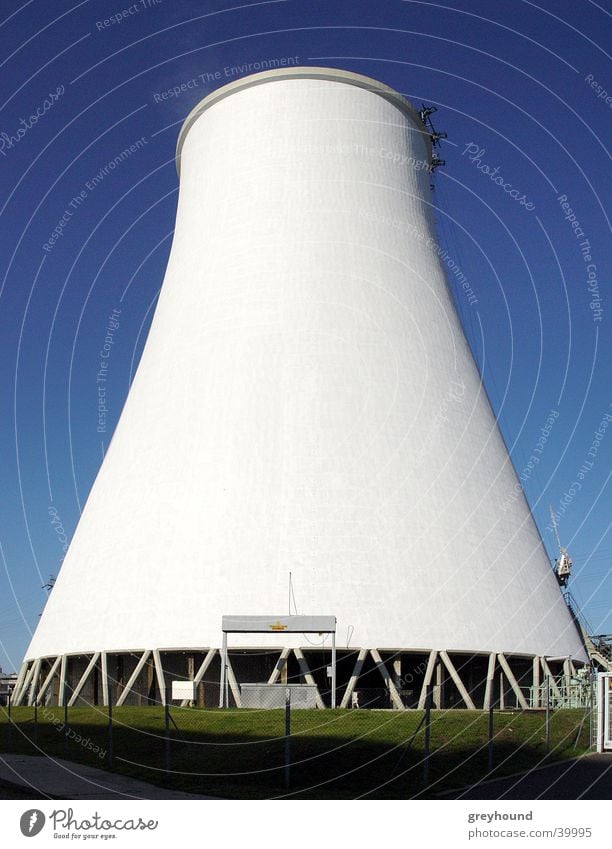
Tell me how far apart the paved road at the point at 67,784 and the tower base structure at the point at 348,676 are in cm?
566

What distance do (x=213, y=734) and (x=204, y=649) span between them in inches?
172

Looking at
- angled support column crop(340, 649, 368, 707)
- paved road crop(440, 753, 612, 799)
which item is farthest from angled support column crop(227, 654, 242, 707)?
paved road crop(440, 753, 612, 799)

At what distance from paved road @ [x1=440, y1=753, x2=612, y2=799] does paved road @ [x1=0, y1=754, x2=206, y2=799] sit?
3.13 meters

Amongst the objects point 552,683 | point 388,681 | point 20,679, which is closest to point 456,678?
point 388,681

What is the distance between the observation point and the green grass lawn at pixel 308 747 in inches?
403

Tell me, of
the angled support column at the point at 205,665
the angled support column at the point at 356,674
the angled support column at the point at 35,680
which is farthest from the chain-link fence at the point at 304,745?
the angled support column at the point at 35,680

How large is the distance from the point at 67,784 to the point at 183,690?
7.43 m

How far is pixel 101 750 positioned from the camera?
13070mm

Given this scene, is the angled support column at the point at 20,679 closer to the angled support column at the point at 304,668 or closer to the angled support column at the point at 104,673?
the angled support column at the point at 104,673

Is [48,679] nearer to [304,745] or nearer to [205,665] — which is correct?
[205,665]

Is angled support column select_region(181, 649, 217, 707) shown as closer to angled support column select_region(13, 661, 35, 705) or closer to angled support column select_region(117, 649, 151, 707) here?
angled support column select_region(117, 649, 151, 707)

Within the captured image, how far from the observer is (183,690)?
17.6 metres

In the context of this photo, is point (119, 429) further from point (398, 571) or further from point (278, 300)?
point (398, 571)

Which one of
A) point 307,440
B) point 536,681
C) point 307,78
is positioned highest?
point 307,78
